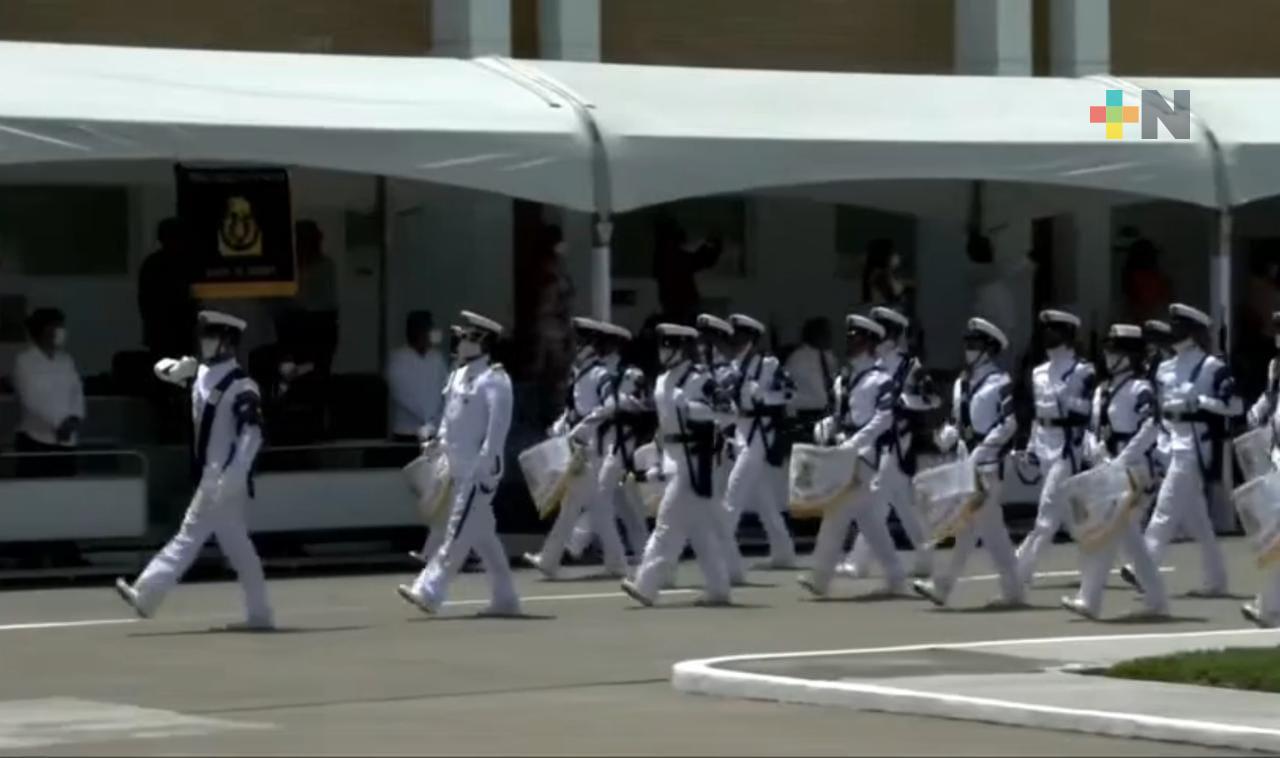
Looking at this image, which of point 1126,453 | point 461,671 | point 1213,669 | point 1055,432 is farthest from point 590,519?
point 1213,669

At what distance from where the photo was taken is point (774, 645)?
59.9 feet

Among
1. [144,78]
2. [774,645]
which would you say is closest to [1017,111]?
[144,78]

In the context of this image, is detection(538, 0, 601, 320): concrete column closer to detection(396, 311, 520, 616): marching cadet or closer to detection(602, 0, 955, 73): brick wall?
detection(602, 0, 955, 73): brick wall

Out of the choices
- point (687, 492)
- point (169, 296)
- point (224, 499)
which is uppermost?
point (169, 296)

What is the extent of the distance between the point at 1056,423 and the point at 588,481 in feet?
11.6

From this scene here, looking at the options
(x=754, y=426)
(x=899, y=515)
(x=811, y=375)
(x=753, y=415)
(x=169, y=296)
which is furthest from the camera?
(x=811, y=375)

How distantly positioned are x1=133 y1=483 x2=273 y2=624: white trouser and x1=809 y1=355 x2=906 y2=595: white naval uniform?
162 inches

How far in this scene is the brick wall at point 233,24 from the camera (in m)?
26.4

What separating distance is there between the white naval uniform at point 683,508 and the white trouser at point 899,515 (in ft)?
5.21

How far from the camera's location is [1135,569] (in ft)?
66.3

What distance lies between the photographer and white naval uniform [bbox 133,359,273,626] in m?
19.2

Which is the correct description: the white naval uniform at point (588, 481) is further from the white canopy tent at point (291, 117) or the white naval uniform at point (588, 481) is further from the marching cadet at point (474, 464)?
the marching cadet at point (474, 464)

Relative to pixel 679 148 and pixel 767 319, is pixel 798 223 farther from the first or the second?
pixel 679 148

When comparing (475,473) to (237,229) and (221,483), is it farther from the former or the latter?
(237,229)
